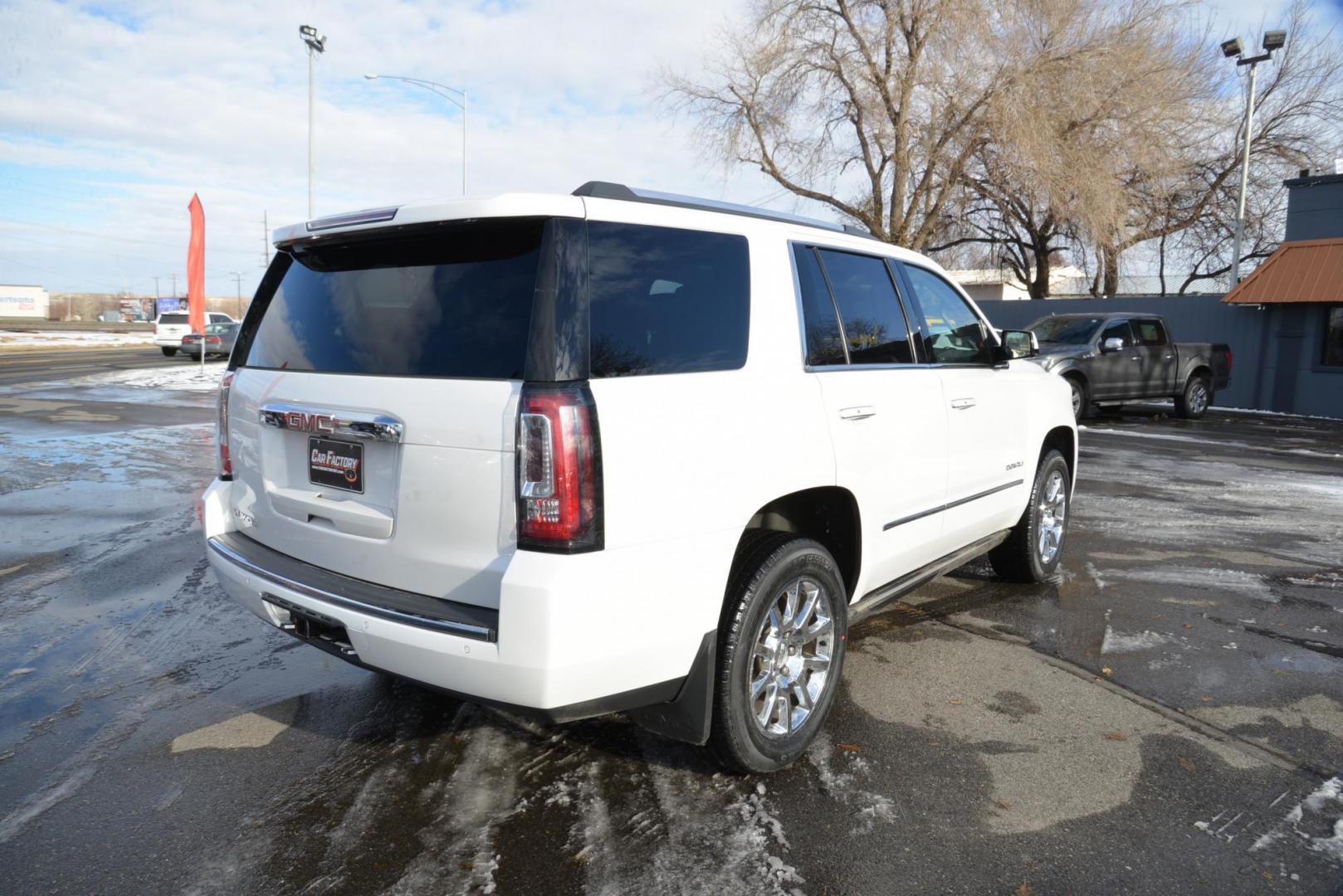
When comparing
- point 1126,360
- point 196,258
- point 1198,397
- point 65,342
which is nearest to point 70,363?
point 196,258

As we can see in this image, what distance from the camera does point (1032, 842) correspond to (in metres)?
2.92

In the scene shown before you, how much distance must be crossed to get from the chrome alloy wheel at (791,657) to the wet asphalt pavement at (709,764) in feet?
0.76

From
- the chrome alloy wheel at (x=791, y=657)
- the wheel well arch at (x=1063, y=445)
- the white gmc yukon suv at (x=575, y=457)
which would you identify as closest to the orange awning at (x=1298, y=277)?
the wheel well arch at (x=1063, y=445)

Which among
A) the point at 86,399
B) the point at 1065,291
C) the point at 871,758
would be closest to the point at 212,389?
the point at 86,399

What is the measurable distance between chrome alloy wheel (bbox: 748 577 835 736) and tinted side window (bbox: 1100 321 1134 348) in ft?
46.3

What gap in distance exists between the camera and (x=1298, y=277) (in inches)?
734

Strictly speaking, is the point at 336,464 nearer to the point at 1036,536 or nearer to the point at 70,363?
the point at 1036,536

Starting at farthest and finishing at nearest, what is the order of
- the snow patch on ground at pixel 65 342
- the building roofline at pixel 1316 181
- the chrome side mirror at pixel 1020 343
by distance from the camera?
1. the snow patch on ground at pixel 65 342
2. the building roofline at pixel 1316 181
3. the chrome side mirror at pixel 1020 343

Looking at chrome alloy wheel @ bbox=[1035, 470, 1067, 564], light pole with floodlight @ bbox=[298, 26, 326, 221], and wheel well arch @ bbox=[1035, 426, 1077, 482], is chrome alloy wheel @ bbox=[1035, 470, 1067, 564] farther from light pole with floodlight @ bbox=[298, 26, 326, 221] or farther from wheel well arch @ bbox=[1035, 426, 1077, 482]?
light pole with floodlight @ bbox=[298, 26, 326, 221]

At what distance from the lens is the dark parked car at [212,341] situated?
30.2 m

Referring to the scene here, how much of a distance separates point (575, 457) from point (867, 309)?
1884mm

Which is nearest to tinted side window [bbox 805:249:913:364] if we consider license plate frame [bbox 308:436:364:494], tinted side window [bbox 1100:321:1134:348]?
license plate frame [bbox 308:436:364:494]

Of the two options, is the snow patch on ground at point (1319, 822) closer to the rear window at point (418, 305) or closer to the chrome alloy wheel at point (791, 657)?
the chrome alloy wheel at point (791, 657)

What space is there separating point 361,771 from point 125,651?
1.91 m
